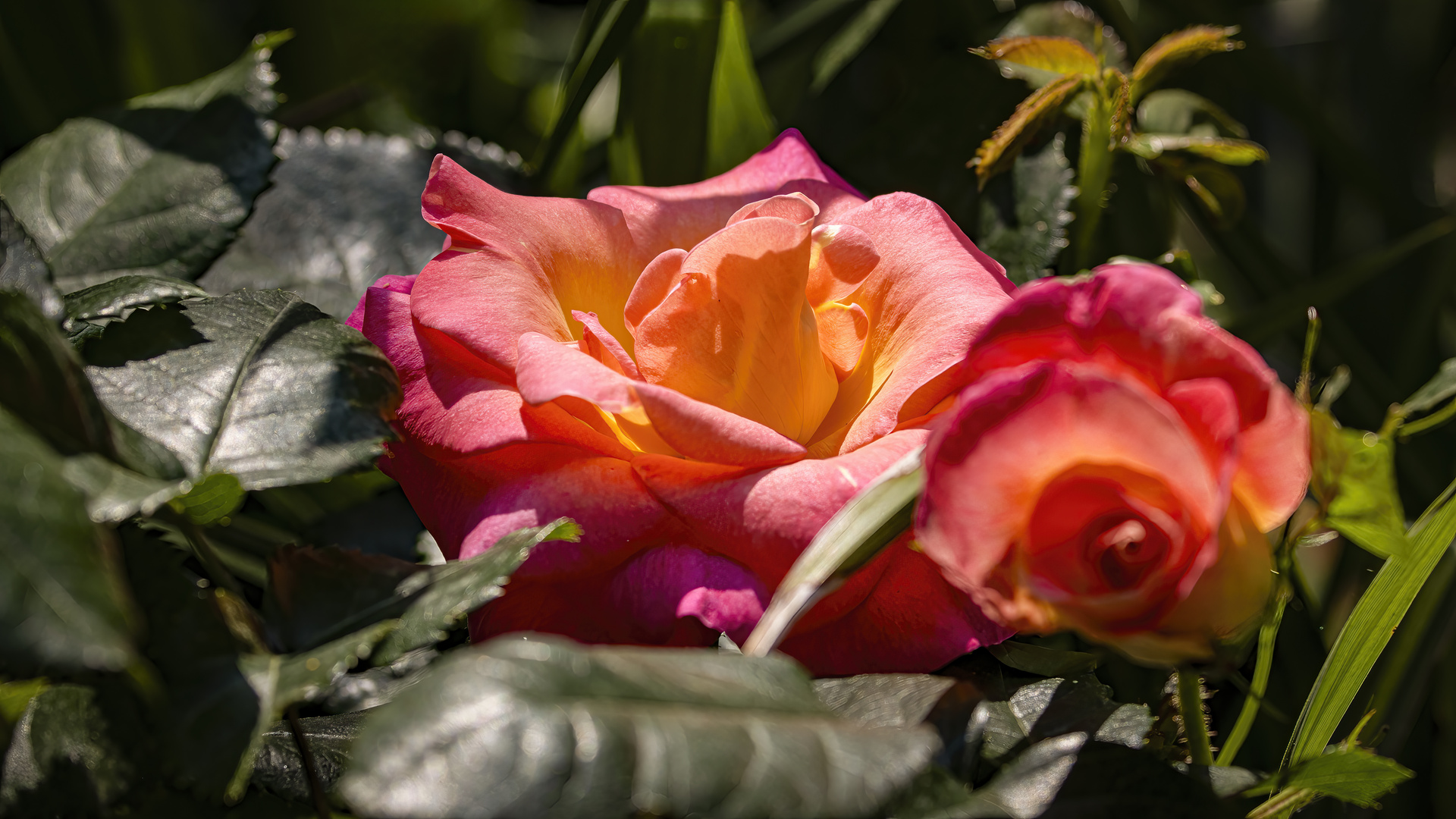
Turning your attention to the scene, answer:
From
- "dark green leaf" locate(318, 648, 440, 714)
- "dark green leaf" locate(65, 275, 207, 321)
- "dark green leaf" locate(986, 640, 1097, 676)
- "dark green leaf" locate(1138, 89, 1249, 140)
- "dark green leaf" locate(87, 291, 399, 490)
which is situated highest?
"dark green leaf" locate(1138, 89, 1249, 140)

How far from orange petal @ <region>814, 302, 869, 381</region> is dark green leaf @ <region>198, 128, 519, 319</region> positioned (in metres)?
0.19

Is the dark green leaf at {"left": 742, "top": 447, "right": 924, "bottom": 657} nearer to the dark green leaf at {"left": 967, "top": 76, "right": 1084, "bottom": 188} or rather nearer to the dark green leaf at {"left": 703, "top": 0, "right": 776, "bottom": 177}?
the dark green leaf at {"left": 967, "top": 76, "right": 1084, "bottom": 188}

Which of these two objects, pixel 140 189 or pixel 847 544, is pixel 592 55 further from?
pixel 847 544

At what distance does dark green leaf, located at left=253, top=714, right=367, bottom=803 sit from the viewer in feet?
0.77

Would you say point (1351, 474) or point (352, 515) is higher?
point (1351, 474)

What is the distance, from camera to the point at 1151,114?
17.5 inches

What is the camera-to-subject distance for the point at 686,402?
0.76 ft

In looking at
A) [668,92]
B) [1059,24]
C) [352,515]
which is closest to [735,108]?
[668,92]

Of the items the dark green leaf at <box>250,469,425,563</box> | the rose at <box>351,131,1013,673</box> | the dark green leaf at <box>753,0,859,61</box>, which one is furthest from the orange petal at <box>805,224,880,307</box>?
the dark green leaf at <box>753,0,859,61</box>

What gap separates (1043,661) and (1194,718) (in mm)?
37

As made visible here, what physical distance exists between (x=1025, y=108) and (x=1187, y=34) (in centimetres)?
7

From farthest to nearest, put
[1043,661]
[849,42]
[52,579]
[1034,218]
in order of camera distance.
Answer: [849,42] → [1034,218] → [1043,661] → [52,579]

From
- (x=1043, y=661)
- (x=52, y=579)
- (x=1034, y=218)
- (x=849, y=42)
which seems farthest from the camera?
(x=849, y=42)

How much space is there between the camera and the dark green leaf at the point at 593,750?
0.15m
